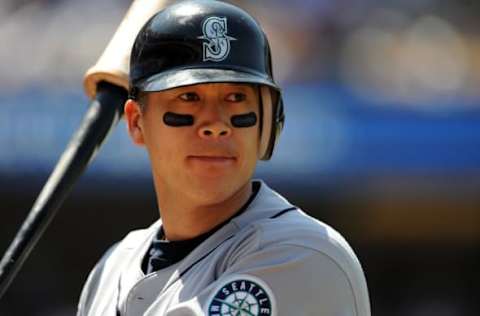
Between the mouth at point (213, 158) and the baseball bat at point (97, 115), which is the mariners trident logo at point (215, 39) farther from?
the baseball bat at point (97, 115)

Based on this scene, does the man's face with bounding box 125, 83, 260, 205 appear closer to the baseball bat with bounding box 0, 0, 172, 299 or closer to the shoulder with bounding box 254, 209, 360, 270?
the shoulder with bounding box 254, 209, 360, 270

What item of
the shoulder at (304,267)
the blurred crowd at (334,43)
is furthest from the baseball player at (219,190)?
the blurred crowd at (334,43)

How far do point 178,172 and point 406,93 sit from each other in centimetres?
507

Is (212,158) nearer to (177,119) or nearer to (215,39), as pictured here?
(177,119)

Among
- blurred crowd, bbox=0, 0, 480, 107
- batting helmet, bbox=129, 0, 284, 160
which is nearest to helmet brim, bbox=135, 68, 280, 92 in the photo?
batting helmet, bbox=129, 0, 284, 160

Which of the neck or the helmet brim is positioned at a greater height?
the helmet brim

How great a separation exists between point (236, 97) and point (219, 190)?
0.18 metres

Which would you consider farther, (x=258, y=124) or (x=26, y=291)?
(x=26, y=291)

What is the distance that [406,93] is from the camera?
688cm

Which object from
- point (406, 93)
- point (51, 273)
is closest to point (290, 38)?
point (406, 93)

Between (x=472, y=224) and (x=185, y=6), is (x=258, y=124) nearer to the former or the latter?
(x=185, y=6)

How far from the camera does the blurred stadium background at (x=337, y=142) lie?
677 cm

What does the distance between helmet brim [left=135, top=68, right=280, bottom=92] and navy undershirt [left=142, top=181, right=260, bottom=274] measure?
0.25 m

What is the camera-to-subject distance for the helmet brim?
75.2 inches
